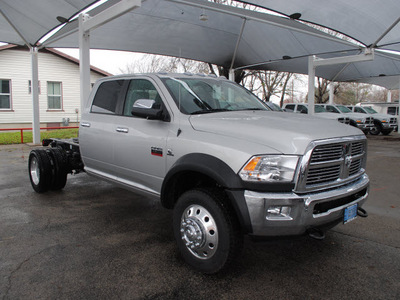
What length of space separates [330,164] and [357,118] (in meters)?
17.6

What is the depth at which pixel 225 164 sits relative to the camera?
9.60ft

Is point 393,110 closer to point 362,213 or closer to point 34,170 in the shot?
point 362,213

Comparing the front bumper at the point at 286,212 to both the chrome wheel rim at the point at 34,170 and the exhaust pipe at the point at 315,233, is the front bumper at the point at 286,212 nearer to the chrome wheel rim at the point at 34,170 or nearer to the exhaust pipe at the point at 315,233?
the exhaust pipe at the point at 315,233

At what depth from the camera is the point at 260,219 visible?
2711 millimetres

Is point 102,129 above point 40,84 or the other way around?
the other way around

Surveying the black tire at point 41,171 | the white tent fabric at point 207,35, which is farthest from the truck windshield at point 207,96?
the white tent fabric at point 207,35

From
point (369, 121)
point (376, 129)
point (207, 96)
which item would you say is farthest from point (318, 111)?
point (207, 96)

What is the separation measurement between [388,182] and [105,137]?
5884mm

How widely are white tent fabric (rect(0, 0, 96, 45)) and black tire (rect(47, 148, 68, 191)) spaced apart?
413 cm

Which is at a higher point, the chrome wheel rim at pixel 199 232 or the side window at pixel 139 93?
the side window at pixel 139 93

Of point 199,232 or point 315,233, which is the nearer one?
point 315,233

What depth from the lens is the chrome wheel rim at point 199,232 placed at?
3009mm

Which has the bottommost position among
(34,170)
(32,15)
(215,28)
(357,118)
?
(34,170)

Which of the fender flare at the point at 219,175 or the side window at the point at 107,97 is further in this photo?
the side window at the point at 107,97
